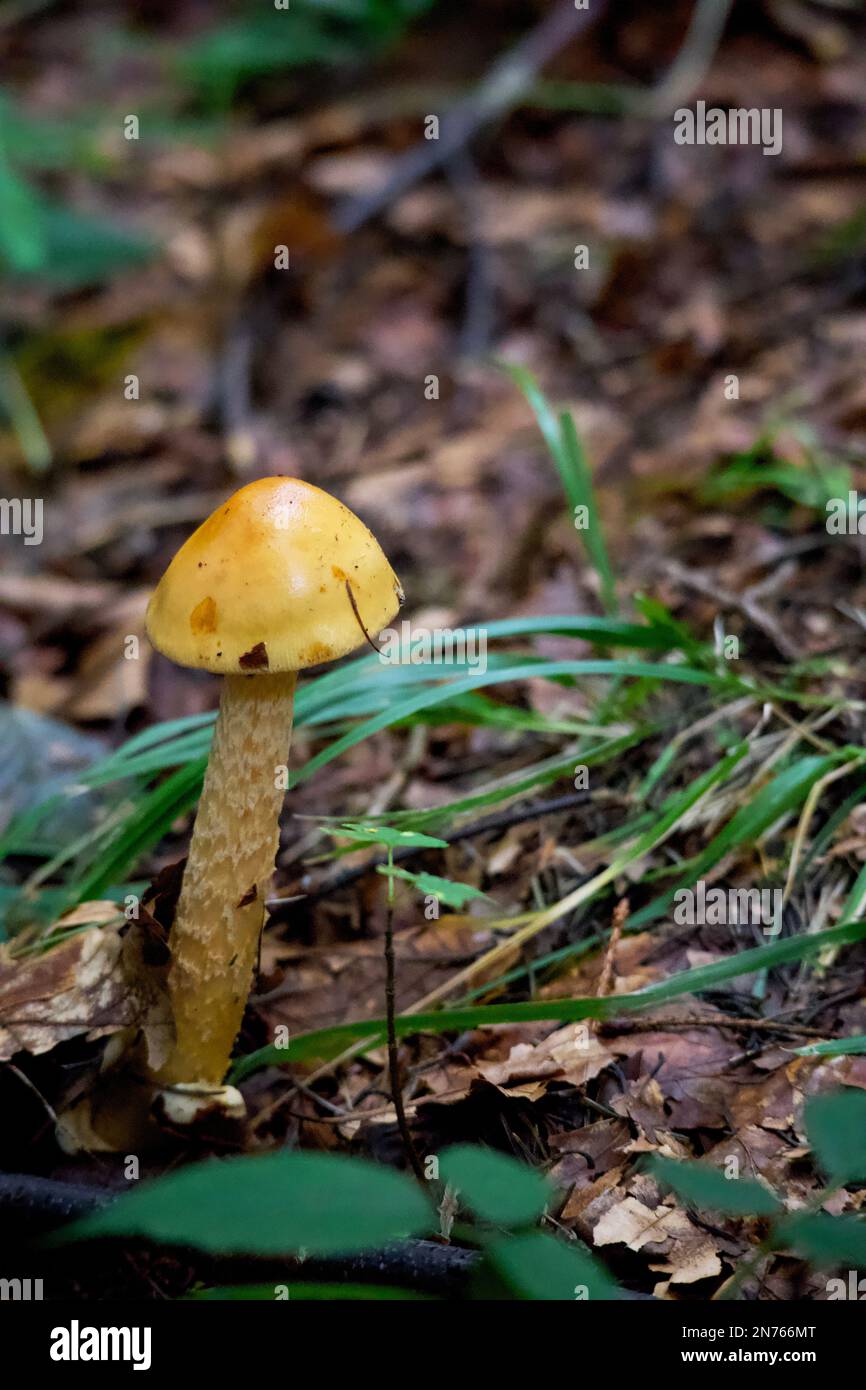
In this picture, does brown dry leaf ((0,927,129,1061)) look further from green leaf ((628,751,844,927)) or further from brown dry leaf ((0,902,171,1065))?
green leaf ((628,751,844,927))

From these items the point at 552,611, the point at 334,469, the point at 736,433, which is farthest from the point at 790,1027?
the point at 334,469

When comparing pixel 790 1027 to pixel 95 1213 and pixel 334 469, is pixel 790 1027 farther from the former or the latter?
pixel 334 469

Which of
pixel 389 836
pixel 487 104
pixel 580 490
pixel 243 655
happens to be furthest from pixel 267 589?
pixel 487 104

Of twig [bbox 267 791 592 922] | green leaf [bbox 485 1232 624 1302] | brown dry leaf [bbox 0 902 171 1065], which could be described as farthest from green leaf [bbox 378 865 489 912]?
twig [bbox 267 791 592 922]

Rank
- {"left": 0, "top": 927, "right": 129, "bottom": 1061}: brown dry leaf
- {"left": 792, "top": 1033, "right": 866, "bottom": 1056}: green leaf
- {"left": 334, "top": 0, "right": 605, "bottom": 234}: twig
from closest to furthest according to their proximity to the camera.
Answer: {"left": 792, "top": 1033, "right": 866, "bottom": 1056}: green leaf, {"left": 0, "top": 927, "right": 129, "bottom": 1061}: brown dry leaf, {"left": 334, "top": 0, "right": 605, "bottom": 234}: twig
